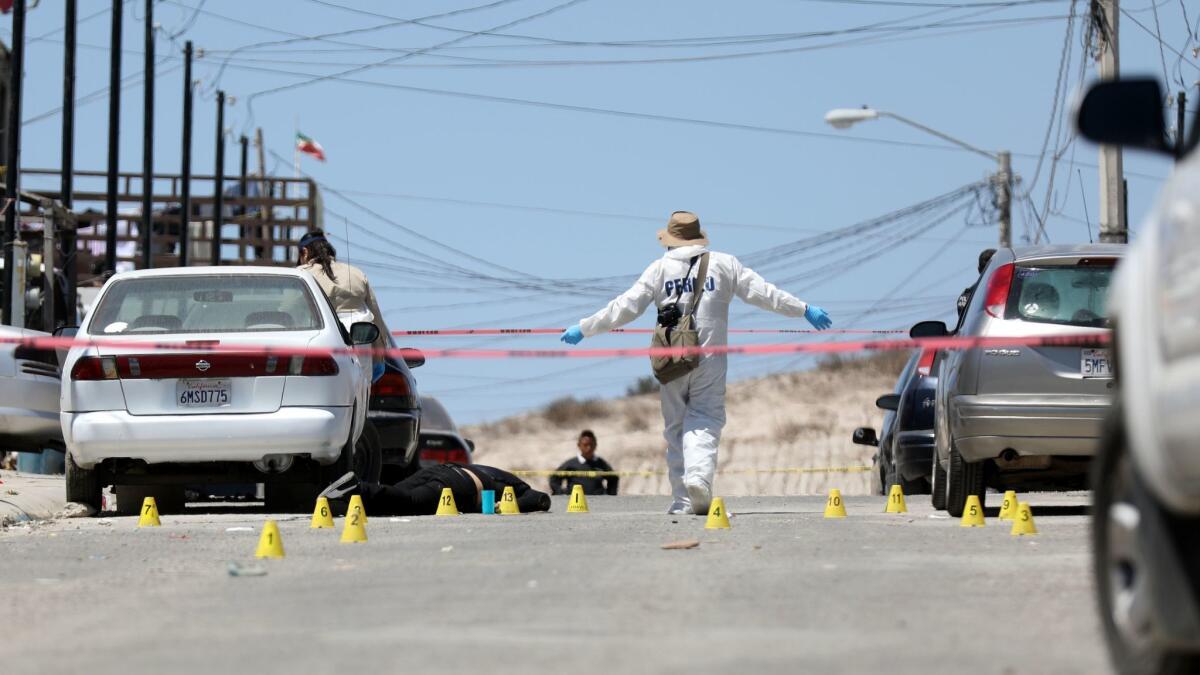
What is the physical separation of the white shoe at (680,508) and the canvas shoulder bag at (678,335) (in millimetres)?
770

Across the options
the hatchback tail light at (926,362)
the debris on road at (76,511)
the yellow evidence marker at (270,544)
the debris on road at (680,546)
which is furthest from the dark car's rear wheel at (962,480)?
the debris on road at (76,511)

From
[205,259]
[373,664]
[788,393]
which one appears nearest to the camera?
[373,664]

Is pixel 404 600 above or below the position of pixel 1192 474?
below

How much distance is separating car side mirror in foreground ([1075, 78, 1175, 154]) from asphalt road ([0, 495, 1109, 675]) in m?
1.37

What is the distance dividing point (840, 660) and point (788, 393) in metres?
58.5

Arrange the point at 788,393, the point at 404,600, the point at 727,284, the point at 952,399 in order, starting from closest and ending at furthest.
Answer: the point at 404,600
the point at 952,399
the point at 727,284
the point at 788,393

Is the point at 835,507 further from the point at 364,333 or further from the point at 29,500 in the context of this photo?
the point at 29,500

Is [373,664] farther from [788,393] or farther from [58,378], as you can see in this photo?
[788,393]

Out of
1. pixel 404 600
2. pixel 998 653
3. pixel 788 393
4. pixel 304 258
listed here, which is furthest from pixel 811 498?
pixel 788 393

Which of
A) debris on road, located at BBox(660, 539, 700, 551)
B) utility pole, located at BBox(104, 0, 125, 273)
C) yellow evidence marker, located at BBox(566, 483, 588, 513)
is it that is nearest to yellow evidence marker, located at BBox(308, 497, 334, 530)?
debris on road, located at BBox(660, 539, 700, 551)

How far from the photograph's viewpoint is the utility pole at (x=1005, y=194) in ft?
115

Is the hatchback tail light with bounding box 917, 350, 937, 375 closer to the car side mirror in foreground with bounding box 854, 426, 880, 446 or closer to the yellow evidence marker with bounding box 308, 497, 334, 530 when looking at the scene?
the car side mirror in foreground with bounding box 854, 426, 880, 446

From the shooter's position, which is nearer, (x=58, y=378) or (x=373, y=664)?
(x=373, y=664)

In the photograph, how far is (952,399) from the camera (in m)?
12.1
